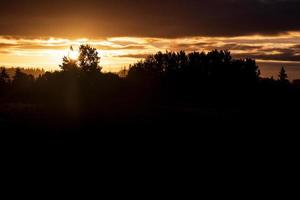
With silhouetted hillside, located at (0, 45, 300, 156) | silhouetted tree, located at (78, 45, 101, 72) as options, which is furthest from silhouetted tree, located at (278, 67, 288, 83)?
silhouetted tree, located at (78, 45, 101, 72)

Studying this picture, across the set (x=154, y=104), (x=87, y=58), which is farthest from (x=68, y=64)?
(x=154, y=104)

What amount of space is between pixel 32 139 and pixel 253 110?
3807cm

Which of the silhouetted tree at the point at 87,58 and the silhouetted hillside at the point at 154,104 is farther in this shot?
the silhouetted tree at the point at 87,58

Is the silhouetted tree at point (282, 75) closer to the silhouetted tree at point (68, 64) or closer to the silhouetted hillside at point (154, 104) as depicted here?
the silhouetted hillside at point (154, 104)

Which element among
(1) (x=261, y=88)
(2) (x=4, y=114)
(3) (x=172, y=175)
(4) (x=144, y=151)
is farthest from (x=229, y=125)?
(1) (x=261, y=88)

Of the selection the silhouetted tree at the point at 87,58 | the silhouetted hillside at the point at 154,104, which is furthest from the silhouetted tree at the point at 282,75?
A: the silhouetted tree at the point at 87,58

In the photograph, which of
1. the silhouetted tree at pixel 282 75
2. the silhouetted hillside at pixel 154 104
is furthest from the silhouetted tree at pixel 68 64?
the silhouetted tree at pixel 282 75

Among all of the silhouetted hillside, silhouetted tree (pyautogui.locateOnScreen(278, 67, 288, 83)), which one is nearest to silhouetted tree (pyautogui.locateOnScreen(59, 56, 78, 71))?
the silhouetted hillside

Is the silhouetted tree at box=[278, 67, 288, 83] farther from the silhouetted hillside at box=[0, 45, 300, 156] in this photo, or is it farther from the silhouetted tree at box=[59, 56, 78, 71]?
the silhouetted tree at box=[59, 56, 78, 71]

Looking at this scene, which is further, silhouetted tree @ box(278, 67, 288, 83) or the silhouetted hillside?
silhouetted tree @ box(278, 67, 288, 83)

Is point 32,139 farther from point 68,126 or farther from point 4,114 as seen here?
point 4,114

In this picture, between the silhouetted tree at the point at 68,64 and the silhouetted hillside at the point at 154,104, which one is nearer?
the silhouetted hillside at the point at 154,104

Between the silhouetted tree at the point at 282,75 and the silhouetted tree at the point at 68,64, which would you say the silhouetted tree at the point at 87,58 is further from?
the silhouetted tree at the point at 282,75

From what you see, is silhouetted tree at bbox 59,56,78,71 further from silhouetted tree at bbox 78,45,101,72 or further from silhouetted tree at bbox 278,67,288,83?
silhouetted tree at bbox 278,67,288,83
